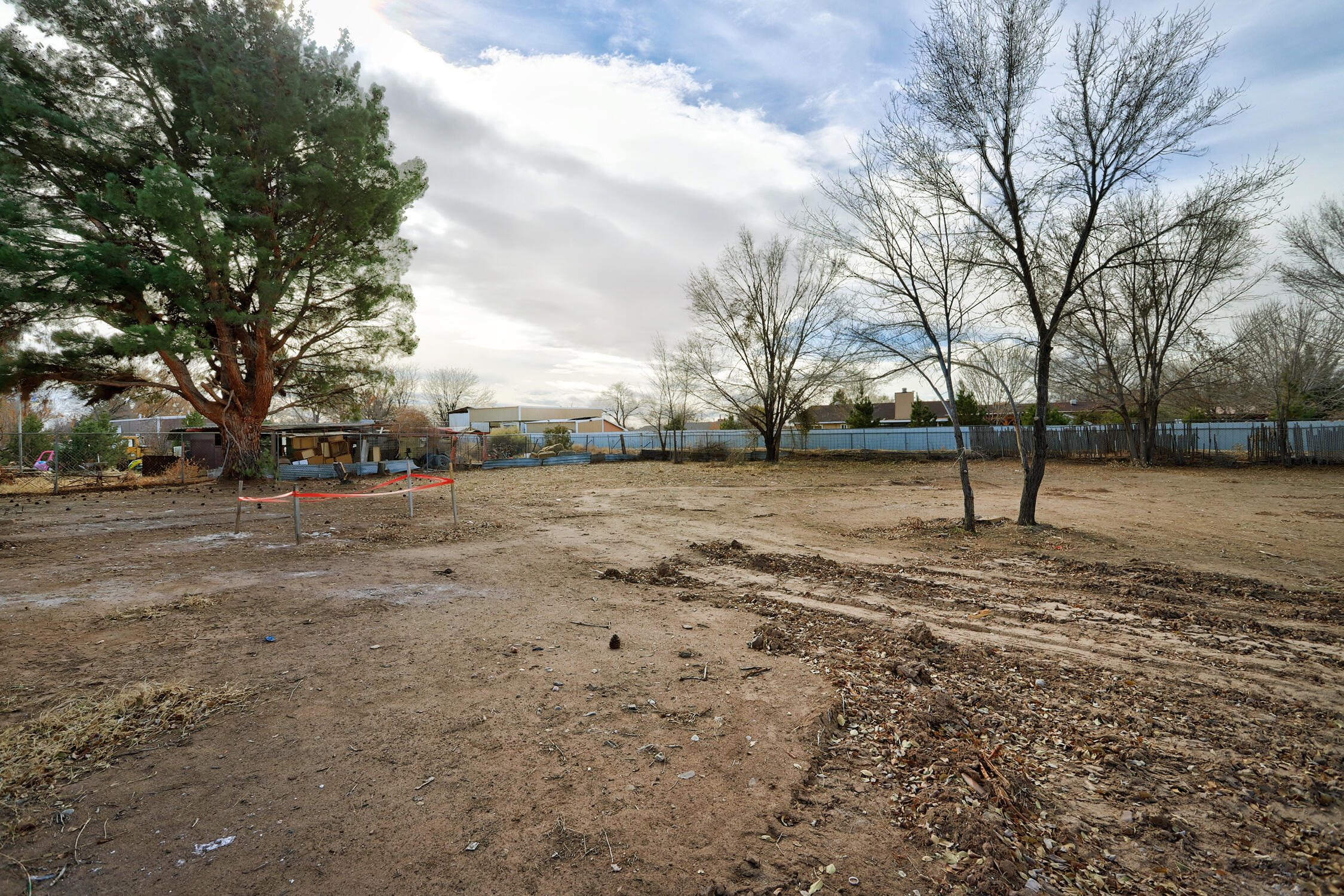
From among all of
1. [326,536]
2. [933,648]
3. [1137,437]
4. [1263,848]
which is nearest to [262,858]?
[1263,848]

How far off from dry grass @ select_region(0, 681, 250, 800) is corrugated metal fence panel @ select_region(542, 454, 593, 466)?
29.0m

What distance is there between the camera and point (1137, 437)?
26.6m

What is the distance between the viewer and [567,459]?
3441 cm

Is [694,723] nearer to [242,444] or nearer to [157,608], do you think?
[157,608]

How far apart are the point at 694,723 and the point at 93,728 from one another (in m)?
A: 3.55

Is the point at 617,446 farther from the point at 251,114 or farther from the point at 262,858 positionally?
the point at 262,858

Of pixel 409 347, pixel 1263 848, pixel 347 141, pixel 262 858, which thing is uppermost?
pixel 347 141

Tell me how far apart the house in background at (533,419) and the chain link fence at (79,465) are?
30837 millimetres

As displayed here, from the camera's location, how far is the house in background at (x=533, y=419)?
56.9m

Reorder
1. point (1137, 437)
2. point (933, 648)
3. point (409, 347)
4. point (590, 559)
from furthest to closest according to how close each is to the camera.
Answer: point (1137, 437) < point (409, 347) < point (590, 559) < point (933, 648)

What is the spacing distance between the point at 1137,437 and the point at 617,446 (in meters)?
36.6

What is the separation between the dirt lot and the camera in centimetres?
248

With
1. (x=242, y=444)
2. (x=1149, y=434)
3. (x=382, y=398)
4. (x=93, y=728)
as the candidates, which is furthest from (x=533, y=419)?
(x=93, y=728)

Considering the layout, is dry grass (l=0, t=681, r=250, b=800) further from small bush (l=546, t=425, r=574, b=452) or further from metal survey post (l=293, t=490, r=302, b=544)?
small bush (l=546, t=425, r=574, b=452)
